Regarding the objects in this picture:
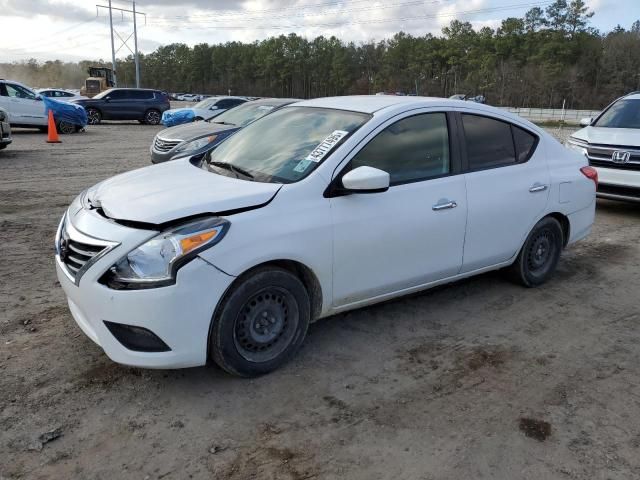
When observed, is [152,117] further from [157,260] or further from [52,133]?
[157,260]

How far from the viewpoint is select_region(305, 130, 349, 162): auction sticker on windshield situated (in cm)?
366

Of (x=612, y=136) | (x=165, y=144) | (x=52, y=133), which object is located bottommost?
(x=52, y=133)

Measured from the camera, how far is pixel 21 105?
18047mm

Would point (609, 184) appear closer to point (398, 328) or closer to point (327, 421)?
point (398, 328)

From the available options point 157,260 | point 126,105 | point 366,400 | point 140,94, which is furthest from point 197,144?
point 140,94

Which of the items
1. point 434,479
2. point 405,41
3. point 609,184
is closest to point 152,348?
point 434,479

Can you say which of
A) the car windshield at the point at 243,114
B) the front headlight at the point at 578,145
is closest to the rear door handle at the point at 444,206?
the front headlight at the point at 578,145

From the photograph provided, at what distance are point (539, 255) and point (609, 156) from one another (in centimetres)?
401

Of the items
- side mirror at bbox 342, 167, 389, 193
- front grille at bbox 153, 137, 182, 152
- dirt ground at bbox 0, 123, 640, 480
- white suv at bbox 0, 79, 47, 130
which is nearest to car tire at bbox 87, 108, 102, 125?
white suv at bbox 0, 79, 47, 130

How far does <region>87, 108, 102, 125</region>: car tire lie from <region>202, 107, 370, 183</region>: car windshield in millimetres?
22456

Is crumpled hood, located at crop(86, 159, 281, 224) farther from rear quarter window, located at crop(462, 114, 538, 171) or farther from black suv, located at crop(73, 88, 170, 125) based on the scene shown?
black suv, located at crop(73, 88, 170, 125)

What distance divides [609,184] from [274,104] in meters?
6.36

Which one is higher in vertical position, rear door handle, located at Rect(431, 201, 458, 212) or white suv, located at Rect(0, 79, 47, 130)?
white suv, located at Rect(0, 79, 47, 130)

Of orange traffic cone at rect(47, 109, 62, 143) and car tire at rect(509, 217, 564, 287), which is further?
orange traffic cone at rect(47, 109, 62, 143)
